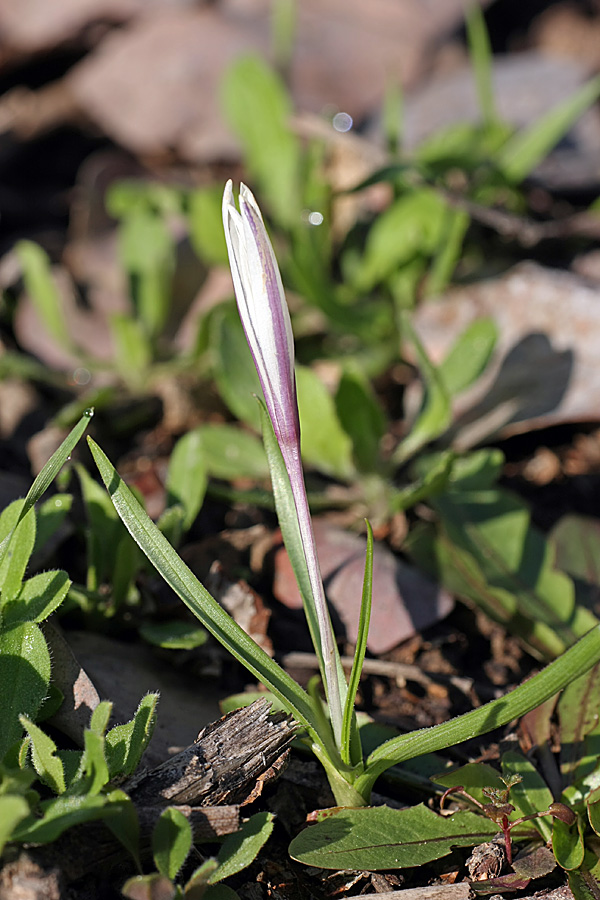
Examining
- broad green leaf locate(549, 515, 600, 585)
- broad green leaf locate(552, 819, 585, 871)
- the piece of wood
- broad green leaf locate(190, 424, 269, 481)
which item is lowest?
broad green leaf locate(549, 515, 600, 585)

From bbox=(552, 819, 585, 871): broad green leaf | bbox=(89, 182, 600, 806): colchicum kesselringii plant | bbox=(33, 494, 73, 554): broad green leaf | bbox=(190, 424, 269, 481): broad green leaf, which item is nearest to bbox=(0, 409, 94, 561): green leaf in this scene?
bbox=(89, 182, 600, 806): colchicum kesselringii plant

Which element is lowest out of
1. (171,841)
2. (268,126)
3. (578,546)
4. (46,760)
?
(578,546)

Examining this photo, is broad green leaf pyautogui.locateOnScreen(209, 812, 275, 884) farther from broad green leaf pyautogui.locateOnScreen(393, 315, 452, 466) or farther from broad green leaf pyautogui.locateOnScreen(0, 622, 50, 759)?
broad green leaf pyautogui.locateOnScreen(393, 315, 452, 466)

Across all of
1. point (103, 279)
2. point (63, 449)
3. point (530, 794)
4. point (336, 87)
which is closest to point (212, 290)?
point (103, 279)

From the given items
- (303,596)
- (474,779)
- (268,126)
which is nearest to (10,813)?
(303,596)

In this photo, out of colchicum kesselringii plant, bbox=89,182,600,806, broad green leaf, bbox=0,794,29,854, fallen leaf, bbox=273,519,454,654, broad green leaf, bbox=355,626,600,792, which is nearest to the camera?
broad green leaf, bbox=0,794,29,854

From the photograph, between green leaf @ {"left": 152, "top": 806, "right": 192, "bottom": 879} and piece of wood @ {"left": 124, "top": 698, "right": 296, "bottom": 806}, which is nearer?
green leaf @ {"left": 152, "top": 806, "right": 192, "bottom": 879}

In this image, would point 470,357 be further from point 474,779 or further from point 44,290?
point 44,290
